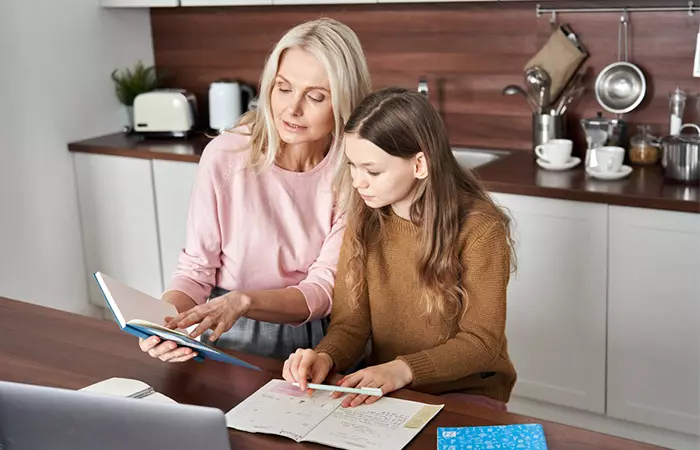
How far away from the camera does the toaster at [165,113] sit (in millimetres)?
3604

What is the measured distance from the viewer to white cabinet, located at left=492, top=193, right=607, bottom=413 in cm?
259

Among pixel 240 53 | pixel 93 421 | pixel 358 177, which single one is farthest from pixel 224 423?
pixel 240 53

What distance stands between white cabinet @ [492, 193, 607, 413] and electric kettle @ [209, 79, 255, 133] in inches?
52.4

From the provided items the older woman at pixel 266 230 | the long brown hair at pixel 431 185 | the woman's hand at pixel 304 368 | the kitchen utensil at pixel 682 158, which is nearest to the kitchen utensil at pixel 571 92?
the kitchen utensil at pixel 682 158

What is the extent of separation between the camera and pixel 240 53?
3.74 m

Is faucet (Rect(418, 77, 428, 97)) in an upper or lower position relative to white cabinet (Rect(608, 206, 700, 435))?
upper

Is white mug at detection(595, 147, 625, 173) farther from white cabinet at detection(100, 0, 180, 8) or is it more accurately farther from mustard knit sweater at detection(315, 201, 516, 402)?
white cabinet at detection(100, 0, 180, 8)

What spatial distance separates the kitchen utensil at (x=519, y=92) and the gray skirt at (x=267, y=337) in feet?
4.34

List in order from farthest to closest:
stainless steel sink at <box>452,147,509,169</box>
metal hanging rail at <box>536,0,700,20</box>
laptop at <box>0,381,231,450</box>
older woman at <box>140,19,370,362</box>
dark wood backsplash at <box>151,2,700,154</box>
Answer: stainless steel sink at <box>452,147,509,169</box>, dark wood backsplash at <box>151,2,700,154</box>, metal hanging rail at <box>536,0,700,20</box>, older woman at <box>140,19,370,362</box>, laptop at <box>0,381,231,450</box>

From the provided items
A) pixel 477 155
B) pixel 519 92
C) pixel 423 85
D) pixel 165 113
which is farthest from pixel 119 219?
pixel 519 92

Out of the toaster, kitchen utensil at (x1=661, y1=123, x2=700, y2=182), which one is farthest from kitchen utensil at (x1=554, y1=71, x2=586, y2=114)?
the toaster

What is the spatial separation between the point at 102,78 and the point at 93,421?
277 centimetres

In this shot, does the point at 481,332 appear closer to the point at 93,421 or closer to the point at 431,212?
the point at 431,212

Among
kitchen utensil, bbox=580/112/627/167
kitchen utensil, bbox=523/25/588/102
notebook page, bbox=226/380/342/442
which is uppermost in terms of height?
kitchen utensil, bbox=523/25/588/102
